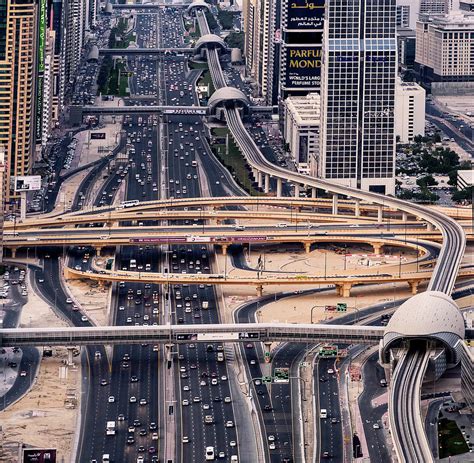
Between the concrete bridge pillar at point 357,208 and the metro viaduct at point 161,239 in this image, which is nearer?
the metro viaduct at point 161,239

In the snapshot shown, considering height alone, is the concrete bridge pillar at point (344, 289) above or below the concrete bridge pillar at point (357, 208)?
below

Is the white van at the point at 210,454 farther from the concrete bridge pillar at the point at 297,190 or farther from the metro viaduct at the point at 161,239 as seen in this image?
the concrete bridge pillar at the point at 297,190

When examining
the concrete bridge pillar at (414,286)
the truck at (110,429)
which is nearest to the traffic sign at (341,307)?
the concrete bridge pillar at (414,286)

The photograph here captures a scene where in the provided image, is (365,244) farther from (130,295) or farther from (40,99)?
(40,99)

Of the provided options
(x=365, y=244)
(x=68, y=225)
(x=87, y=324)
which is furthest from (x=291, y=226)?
(x=87, y=324)

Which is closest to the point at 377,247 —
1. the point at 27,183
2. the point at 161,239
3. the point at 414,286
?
the point at 414,286

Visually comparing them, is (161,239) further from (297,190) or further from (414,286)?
(297,190)

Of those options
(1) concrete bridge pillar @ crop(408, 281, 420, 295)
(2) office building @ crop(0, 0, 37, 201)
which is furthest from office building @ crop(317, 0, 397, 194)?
(1) concrete bridge pillar @ crop(408, 281, 420, 295)

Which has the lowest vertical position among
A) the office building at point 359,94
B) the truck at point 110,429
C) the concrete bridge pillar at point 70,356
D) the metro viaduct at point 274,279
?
the truck at point 110,429
